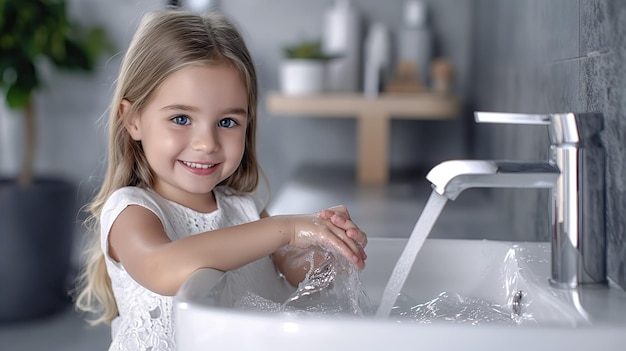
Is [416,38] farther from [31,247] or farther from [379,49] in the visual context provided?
[31,247]

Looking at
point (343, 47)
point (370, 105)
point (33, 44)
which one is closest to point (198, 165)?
point (370, 105)

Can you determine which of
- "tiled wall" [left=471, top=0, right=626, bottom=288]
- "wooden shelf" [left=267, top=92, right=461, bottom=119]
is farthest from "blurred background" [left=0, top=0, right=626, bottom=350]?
"wooden shelf" [left=267, top=92, right=461, bottom=119]

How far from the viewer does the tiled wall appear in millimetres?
880

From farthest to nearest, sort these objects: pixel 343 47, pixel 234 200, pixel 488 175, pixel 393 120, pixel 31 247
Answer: pixel 31 247 < pixel 393 120 < pixel 343 47 < pixel 234 200 < pixel 488 175

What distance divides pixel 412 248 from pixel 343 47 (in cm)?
186

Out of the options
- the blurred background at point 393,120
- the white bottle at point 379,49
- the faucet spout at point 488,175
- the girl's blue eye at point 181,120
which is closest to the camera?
the faucet spout at point 488,175

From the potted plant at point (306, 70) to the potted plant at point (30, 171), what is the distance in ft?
2.62

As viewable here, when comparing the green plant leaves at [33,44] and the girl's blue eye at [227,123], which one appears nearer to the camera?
the girl's blue eye at [227,123]

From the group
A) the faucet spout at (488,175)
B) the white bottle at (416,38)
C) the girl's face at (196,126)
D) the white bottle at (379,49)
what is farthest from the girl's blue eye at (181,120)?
the white bottle at (416,38)

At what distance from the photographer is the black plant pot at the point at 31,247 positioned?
2.93 meters

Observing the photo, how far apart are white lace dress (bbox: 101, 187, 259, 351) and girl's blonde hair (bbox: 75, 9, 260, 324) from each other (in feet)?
0.25

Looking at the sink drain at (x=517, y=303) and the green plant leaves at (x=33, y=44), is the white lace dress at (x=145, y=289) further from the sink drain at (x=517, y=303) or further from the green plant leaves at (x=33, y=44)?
the green plant leaves at (x=33, y=44)

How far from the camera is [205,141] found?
3.28 feet

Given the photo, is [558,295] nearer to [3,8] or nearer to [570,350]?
[570,350]
